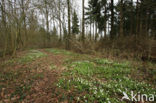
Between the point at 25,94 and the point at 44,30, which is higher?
the point at 44,30

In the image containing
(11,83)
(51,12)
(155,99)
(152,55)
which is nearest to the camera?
(155,99)

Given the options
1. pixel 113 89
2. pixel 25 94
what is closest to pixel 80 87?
pixel 113 89

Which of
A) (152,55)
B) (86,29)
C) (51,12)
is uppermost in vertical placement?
(51,12)

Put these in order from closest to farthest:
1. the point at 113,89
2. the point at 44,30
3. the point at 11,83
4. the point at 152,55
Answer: the point at 113,89, the point at 11,83, the point at 152,55, the point at 44,30

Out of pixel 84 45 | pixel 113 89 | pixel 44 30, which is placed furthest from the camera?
pixel 44 30

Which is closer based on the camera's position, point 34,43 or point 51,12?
point 51,12

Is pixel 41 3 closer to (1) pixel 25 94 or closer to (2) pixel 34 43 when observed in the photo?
(1) pixel 25 94

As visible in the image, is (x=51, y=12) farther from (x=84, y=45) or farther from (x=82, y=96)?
(x=82, y=96)

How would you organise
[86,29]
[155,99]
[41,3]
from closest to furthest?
[155,99] < [41,3] < [86,29]

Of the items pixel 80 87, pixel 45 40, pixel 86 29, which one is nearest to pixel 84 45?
pixel 86 29

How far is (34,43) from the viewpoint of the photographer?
18516 millimetres

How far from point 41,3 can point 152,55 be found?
11.1 metres

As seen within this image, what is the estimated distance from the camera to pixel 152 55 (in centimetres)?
722

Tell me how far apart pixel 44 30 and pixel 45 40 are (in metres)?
2.16
